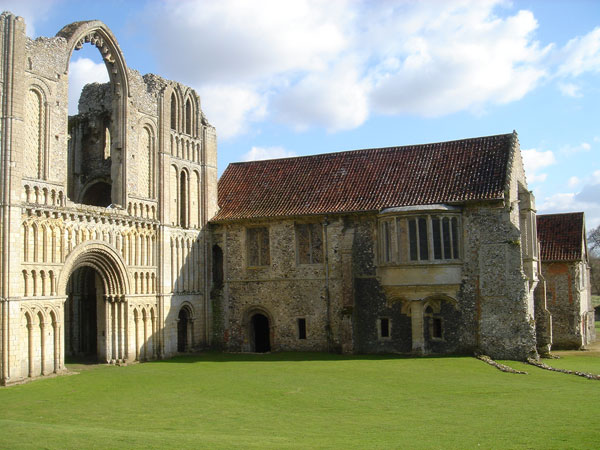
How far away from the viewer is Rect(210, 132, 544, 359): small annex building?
1174 inches

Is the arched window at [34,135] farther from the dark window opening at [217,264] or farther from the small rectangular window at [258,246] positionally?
the small rectangular window at [258,246]

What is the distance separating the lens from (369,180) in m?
33.8

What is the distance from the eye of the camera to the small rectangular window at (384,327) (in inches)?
1241

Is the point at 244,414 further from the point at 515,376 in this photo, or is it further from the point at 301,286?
the point at 301,286

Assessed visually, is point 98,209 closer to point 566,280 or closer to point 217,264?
point 217,264

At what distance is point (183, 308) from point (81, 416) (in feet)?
52.5

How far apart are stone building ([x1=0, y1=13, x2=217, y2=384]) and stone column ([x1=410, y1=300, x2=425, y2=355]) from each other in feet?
36.7

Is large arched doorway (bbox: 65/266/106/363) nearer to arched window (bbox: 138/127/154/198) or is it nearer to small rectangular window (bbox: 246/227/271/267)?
arched window (bbox: 138/127/154/198)

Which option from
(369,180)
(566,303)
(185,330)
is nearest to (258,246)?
(185,330)

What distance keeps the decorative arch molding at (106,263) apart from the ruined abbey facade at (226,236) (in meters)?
0.09

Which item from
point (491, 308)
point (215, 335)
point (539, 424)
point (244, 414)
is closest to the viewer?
point (539, 424)

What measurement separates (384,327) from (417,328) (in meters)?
1.82

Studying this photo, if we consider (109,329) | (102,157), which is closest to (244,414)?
(109,329)

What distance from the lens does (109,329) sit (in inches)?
1171
